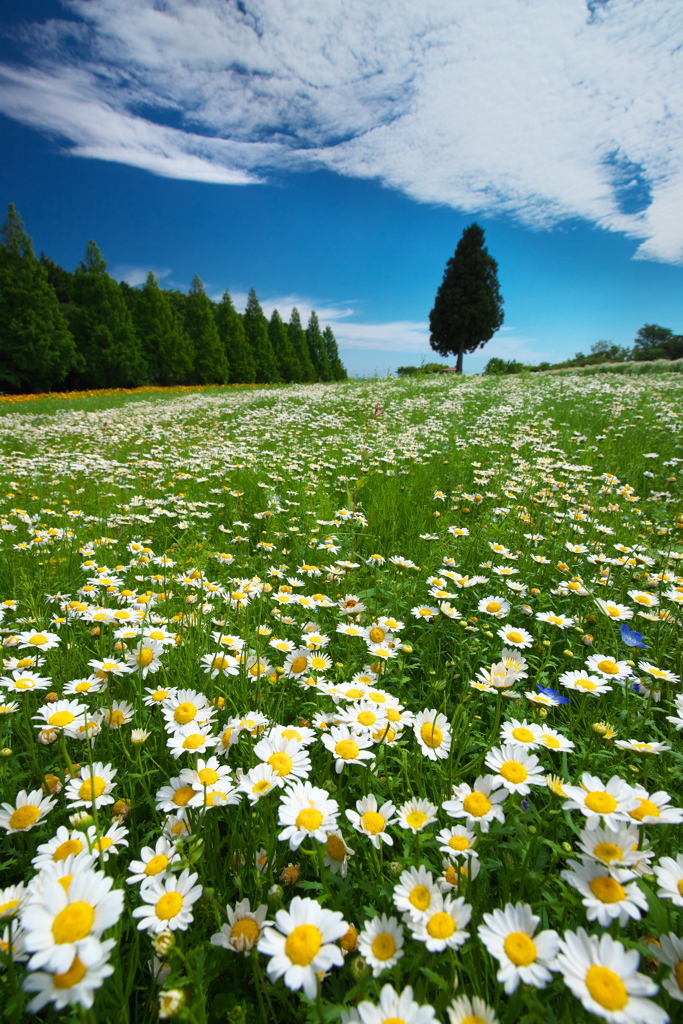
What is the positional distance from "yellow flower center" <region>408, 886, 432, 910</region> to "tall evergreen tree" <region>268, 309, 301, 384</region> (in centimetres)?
3753

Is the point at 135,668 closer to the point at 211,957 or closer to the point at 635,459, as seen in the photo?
the point at 211,957

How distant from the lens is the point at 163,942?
729 millimetres

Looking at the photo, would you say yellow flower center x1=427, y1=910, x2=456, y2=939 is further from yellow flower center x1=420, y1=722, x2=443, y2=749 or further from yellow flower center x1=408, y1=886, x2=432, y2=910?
yellow flower center x1=420, y1=722, x2=443, y2=749

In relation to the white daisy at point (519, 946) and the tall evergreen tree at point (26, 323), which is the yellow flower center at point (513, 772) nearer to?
the white daisy at point (519, 946)

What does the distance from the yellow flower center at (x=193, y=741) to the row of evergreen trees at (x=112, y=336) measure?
31.9 meters

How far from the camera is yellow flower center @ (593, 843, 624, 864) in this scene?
0.72 metres

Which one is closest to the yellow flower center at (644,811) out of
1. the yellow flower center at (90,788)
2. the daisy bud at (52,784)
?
the yellow flower center at (90,788)

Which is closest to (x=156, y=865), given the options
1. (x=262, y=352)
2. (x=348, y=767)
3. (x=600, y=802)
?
(x=348, y=767)

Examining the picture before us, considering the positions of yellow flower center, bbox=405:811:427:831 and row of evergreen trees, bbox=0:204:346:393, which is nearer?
yellow flower center, bbox=405:811:427:831

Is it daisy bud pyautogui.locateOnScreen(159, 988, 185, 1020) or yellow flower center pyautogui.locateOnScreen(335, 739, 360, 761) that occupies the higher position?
yellow flower center pyautogui.locateOnScreen(335, 739, 360, 761)

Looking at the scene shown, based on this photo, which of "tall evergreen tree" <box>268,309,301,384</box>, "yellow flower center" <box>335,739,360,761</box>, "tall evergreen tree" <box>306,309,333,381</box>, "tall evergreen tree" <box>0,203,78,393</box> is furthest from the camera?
"tall evergreen tree" <box>306,309,333,381</box>

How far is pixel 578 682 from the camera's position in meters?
1.30

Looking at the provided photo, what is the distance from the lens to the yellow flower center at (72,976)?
0.58 meters

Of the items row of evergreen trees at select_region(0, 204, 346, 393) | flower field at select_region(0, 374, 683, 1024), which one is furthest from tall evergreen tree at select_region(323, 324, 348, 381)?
flower field at select_region(0, 374, 683, 1024)
